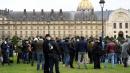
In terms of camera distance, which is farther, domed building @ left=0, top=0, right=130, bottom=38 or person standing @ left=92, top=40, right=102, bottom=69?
domed building @ left=0, top=0, right=130, bottom=38

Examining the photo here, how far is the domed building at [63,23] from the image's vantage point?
176375mm

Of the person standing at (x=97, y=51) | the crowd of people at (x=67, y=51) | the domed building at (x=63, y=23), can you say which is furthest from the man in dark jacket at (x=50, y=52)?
the domed building at (x=63, y=23)

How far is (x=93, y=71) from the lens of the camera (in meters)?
31.5

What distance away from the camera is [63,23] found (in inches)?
7042

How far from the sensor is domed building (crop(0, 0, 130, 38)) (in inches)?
6944

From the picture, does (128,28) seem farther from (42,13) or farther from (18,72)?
(18,72)

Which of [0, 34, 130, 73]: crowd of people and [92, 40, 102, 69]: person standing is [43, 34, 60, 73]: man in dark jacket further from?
[92, 40, 102, 69]: person standing

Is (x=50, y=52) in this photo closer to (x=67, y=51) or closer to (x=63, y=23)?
(x=67, y=51)

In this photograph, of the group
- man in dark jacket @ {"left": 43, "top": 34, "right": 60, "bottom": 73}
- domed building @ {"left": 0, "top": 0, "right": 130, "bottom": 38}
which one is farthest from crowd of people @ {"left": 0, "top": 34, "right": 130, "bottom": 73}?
domed building @ {"left": 0, "top": 0, "right": 130, "bottom": 38}

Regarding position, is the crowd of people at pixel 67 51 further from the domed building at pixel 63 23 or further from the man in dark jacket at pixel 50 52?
the domed building at pixel 63 23

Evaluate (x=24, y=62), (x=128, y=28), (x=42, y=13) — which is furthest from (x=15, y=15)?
(x=24, y=62)

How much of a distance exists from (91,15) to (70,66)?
140604mm

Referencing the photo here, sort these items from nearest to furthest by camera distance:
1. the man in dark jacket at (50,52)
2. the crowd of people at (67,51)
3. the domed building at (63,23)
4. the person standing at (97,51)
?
1. the man in dark jacket at (50,52)
2. the crowd of people at (67,51)
3. the person standing at (97,51)
4. the domed building at (63,23)

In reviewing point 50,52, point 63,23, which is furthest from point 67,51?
point 63,23
